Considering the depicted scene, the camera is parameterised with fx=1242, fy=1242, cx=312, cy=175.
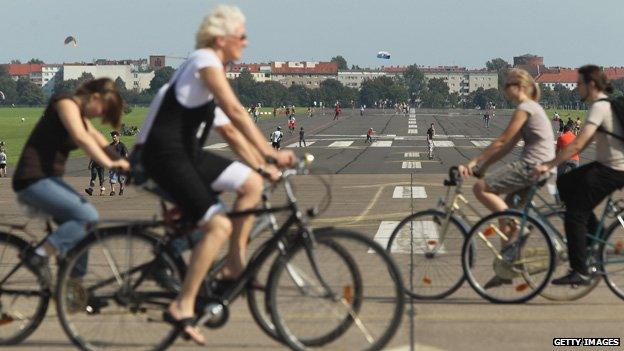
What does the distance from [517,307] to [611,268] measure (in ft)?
2.37

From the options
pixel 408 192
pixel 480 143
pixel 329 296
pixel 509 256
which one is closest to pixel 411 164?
pixel 408 192

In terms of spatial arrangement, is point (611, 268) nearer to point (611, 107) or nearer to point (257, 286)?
point (611, 107)

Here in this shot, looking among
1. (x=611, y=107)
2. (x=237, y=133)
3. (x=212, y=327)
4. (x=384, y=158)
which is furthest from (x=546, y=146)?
(x=384, y=158)

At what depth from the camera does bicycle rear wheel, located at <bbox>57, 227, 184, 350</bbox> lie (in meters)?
6.36

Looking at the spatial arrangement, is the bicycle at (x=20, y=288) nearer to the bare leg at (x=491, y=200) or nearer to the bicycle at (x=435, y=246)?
the bicycle at (x=435, y=246)

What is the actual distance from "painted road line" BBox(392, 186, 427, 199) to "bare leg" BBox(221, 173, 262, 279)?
1828 centimetres

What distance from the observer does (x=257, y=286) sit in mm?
6262

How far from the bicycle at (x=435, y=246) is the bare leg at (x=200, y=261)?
282 centimetres

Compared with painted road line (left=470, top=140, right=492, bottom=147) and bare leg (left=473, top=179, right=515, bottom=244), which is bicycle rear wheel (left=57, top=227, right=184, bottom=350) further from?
painted road line (left=470, top=140, right=492, bottom=147)

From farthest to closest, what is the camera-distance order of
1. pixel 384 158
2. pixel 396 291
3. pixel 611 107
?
pixel 384 158 → pixel 611 107 → pixel 396 291

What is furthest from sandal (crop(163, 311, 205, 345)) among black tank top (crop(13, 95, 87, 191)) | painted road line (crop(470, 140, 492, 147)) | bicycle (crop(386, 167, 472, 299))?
painted road line (crop(470, 140, 492, 147))

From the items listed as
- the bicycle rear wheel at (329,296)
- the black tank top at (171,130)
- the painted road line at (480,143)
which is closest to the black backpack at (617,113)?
the bicycle rear wheel at (329,296)

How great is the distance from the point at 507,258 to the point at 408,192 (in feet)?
61.0

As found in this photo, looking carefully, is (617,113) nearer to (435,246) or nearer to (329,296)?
(435,246)
